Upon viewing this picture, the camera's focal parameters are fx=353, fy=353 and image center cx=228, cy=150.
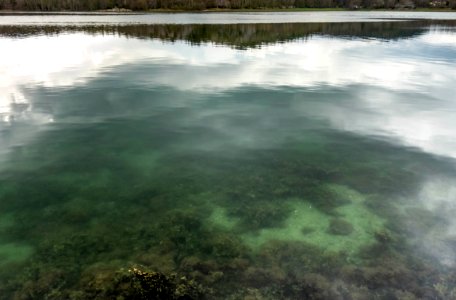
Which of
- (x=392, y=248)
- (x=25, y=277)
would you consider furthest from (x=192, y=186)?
(x=392, y=248)

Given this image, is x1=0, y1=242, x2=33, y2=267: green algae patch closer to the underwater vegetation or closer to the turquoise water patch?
the underwater vegetation

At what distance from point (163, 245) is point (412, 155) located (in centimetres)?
1610

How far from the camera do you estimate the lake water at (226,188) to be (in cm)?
1166

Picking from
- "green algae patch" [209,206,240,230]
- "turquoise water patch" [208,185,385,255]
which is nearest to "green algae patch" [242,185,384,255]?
"turquoise water patch" [208,185,385,255]

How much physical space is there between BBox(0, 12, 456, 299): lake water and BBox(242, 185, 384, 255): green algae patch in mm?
75

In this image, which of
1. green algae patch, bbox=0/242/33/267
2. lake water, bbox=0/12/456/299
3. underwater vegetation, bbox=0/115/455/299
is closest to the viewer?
underwater vegetation, bbox=0/115/455/299

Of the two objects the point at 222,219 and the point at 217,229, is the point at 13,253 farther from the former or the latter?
the point at 222,219

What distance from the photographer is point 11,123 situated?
25516 mm

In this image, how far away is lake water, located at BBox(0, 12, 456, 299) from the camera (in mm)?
11656

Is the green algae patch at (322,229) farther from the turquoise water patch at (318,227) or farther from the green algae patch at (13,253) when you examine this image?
the green algae patch at (13,253)

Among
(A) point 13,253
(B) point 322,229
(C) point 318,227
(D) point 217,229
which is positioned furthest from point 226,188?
(A) point 13,253

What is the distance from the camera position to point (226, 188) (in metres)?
17.5

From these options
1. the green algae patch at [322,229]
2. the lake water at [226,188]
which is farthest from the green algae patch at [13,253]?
the green algae patch at [322,229]

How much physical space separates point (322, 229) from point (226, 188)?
517 centimetres
